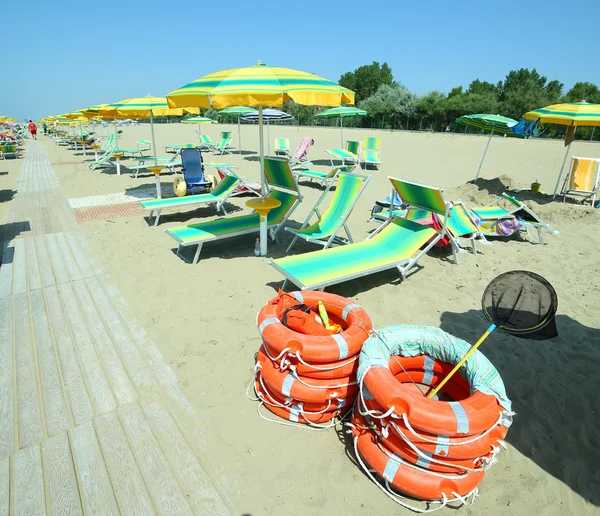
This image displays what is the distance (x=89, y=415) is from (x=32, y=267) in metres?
3.22

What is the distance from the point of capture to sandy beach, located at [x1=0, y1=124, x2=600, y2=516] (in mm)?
1991

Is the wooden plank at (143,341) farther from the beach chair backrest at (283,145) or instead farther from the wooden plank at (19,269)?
the beach chair backrest at (283,145)

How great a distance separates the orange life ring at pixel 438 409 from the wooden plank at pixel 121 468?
1350mm

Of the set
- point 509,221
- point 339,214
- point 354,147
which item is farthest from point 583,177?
point 339,214

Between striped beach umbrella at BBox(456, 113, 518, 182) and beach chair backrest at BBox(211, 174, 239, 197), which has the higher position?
striped beach umbrella at BBox(456, 113, 518, 182)

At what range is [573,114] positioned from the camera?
7395 millimetres

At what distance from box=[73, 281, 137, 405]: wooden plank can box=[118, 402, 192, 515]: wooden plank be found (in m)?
0.16

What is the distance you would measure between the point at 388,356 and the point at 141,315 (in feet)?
8.33

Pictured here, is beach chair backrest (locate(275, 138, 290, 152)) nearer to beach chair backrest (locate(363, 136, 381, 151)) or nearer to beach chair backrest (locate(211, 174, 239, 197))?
beach chair backrest (locate(363, 136, 381, 151))

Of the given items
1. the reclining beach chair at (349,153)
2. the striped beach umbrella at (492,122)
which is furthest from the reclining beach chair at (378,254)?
the reclining beach chair at (349,153)

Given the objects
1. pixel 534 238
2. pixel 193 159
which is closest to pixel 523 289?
pixel 534 238

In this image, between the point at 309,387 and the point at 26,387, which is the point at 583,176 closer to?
the point at 309,387

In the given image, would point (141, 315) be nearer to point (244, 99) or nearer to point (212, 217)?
point (244, 99)

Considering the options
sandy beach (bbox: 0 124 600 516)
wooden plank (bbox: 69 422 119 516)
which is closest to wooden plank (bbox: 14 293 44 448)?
wooden plank (bbox: 69 422 119 516)
